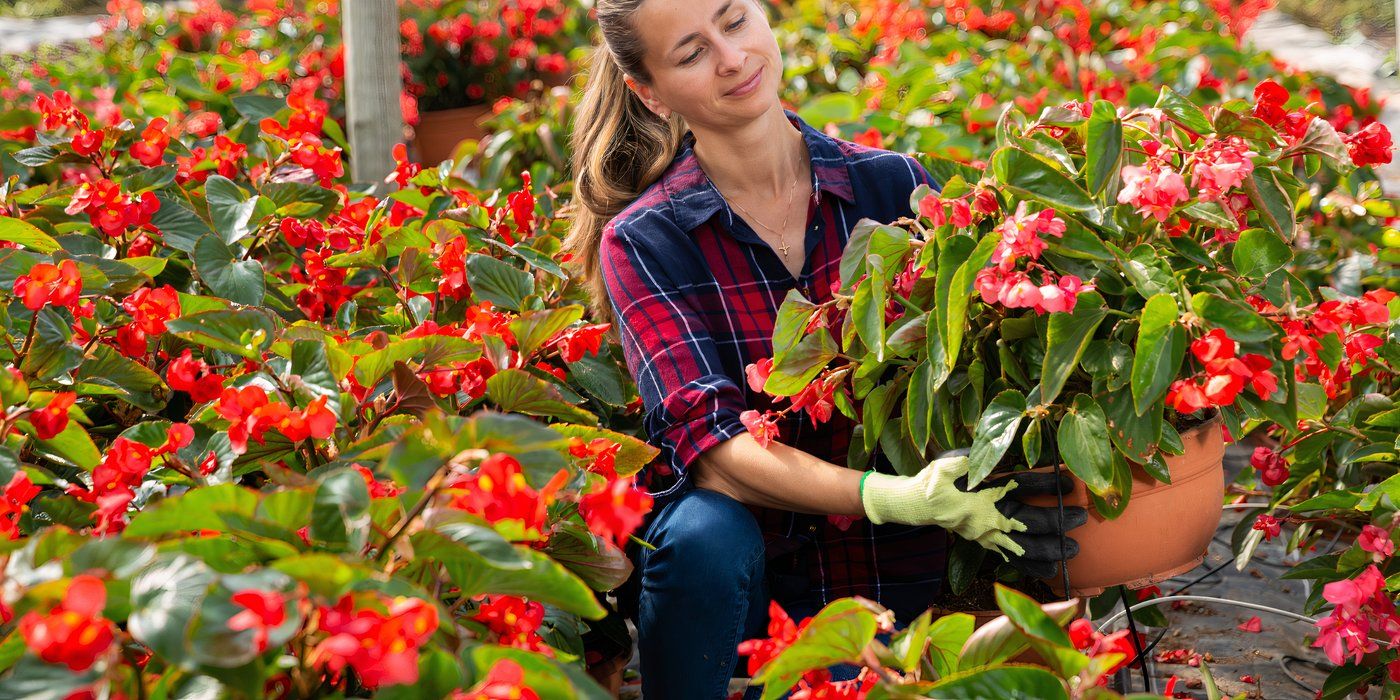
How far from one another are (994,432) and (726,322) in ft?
1.72

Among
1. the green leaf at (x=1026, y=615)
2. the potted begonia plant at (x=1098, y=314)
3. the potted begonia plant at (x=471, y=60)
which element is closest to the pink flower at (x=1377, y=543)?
the potted begonia plant at (x=1098, y=314)

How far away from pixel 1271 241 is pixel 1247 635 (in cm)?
111

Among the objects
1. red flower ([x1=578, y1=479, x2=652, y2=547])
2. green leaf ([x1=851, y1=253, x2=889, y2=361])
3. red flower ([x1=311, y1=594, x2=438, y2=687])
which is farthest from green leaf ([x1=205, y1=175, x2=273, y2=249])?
red flower ([x1=311, y1=594, x2=438, y2=687])

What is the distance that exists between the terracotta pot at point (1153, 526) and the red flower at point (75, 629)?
1.11m

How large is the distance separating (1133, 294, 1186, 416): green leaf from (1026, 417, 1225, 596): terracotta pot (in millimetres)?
240

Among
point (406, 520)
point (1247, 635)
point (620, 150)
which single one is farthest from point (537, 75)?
point (406, 520)

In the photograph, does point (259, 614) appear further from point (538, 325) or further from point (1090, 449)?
point (1090, 449)

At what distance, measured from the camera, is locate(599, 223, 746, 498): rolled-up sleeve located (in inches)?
67.2

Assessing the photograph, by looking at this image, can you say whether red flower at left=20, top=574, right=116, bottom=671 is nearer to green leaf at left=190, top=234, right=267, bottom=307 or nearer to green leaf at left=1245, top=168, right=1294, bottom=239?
green leaf at left=190, top=234, right=267, bottom=307

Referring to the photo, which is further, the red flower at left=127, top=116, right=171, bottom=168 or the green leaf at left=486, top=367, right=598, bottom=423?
the red flower at left=127, top=116, right=171, bottom=168

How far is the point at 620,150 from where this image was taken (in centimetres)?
208

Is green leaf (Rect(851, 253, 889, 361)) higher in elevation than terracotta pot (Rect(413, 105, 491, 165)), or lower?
higher

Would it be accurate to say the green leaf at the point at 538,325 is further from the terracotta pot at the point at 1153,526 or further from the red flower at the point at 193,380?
the terracotta pot at the point at 1153,526

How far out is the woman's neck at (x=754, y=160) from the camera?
1963mm
